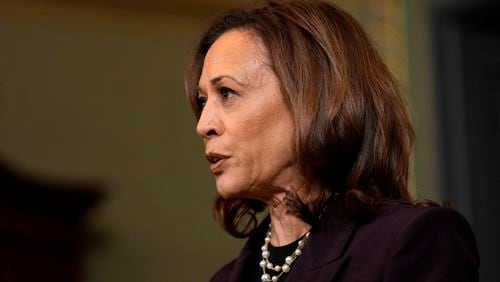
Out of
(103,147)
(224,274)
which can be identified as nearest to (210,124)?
(224,274)

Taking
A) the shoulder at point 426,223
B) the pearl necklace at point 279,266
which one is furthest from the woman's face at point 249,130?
the shoulder at point 426,223

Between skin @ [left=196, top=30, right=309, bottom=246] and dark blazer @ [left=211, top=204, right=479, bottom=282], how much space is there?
13cm

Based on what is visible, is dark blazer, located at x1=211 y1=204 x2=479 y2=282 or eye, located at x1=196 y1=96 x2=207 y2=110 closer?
dark blazer, located at x1=211 y1=204 x2=479 y2=282

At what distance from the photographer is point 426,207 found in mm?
1795

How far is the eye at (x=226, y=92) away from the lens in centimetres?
202

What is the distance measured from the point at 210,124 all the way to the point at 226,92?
0.08m

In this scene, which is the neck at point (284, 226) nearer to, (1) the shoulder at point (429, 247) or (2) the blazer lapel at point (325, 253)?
(2) the blazer lapel at point (325, 253)

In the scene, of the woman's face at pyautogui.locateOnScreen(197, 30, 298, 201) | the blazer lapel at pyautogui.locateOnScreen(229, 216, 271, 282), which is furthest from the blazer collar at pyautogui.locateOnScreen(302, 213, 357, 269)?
the blazer lapel at pyautogui.locateOnScreen(229, 216, 271, 282)

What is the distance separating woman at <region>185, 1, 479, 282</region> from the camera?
1910mm

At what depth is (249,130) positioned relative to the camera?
198cm

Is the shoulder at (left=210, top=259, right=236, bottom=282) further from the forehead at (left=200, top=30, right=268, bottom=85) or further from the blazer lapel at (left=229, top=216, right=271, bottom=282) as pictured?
the forehead at (left=200, top=30, right=268, bottom=85)

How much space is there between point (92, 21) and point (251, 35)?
245cm

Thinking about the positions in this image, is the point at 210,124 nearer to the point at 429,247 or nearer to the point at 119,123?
the point at 429,247

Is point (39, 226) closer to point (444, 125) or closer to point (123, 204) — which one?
point (123, 204)
